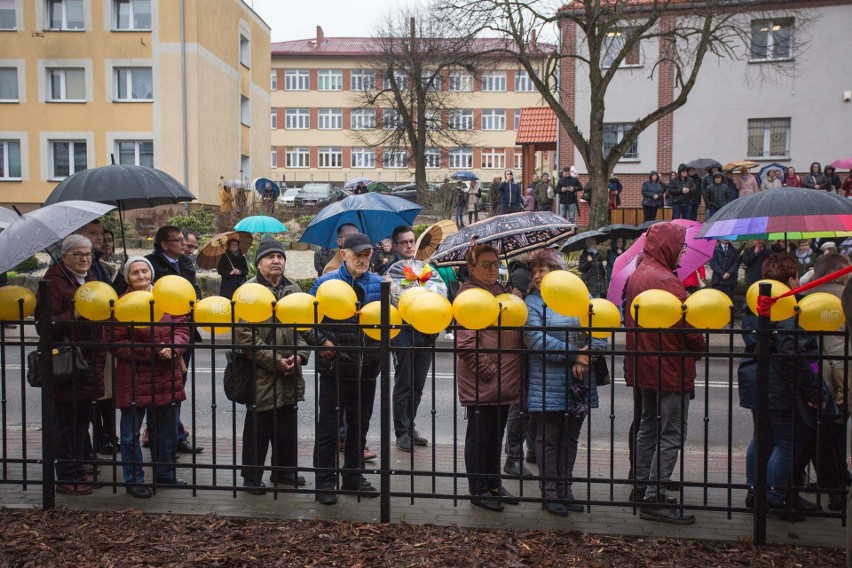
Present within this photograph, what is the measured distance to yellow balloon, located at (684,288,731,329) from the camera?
491 cm

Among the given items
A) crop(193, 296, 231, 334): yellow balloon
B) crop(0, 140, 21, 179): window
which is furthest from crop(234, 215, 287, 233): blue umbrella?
crop(0, 140, 21, 179): window

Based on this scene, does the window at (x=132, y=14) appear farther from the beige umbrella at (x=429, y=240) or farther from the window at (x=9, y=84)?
the beige umbrella at (x=429, y=240)

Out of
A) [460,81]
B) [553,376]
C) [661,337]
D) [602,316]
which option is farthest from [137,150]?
[460,81]

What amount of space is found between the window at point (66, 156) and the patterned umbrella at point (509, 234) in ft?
106

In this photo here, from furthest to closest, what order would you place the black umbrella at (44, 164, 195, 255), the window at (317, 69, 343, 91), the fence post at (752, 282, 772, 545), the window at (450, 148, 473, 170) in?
the window at (317, 69, 343, 91)
the window at (450, 148, 473, 170)
the black umbrella at (44, 164, 195, 255)
the fence post at (752, 282, 772, 545)

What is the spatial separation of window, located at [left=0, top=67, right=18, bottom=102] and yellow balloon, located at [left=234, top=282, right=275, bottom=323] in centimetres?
3418

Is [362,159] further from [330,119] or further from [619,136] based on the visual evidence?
[619,136]

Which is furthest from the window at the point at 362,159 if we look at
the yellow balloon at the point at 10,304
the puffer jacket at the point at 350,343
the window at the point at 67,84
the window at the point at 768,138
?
the yellow balloon at the point at 10,304

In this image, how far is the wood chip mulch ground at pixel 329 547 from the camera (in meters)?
4.50

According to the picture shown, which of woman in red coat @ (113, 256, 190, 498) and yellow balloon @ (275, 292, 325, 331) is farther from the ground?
yellow balloon @ (275, 292, 325, 331)

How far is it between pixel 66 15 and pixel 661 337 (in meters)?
35.3

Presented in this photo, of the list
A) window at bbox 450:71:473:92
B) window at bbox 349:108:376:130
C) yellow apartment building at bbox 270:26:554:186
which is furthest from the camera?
yellow apartment building at bbox 270:26:554:186

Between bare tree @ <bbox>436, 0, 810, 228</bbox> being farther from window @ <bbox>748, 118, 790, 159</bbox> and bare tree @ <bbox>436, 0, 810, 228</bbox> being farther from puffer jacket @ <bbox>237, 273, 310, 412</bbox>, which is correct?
puffer jacket @ <bbox>237, 273, 310, 412</bbox>

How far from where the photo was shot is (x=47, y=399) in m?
5.25
